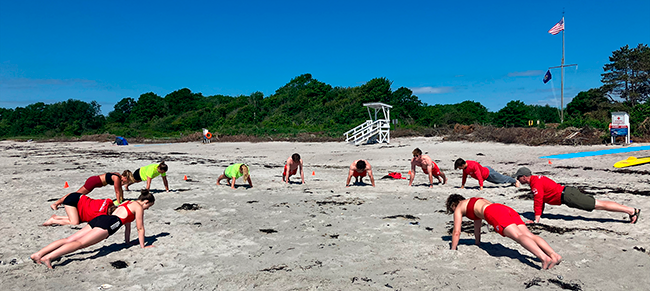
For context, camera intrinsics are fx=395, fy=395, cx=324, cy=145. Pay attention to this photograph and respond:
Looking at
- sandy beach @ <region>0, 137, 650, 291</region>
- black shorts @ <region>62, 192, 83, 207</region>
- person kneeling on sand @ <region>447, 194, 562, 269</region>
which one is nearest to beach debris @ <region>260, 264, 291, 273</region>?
sandy beach @ <region>0, 137, 650, 291</region>

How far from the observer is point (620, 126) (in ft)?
63.5

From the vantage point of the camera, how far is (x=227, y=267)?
5.23 m

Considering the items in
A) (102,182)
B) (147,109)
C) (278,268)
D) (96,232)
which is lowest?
(278,268)

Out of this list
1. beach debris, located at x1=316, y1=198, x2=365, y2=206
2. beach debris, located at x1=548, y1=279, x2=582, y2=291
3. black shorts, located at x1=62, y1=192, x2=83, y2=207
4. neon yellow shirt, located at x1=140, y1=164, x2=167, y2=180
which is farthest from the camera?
neon yellow shirt, located at x1=140, y1=164, x2=167, y2=180

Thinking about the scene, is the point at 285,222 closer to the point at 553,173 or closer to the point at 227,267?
the point at 227,267

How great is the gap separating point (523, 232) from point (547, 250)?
33 centimetres

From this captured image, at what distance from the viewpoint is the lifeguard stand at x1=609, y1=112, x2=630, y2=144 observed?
63.0 ft

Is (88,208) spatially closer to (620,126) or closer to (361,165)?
(361,165)

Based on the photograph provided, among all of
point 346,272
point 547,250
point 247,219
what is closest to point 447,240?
point 547,250

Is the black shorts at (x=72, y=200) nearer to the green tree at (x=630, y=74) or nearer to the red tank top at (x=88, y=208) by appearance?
the red tank top at (x=88, y=208)

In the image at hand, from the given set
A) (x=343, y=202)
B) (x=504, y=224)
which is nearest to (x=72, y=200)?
(x=343, y=202)

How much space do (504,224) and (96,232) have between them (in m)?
5.37

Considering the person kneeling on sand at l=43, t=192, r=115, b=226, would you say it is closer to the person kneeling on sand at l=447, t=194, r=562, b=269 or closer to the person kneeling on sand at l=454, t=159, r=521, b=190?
the person kneeling on sand at l=447, t=194, r=562, b=269

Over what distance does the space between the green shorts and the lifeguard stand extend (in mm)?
15877
